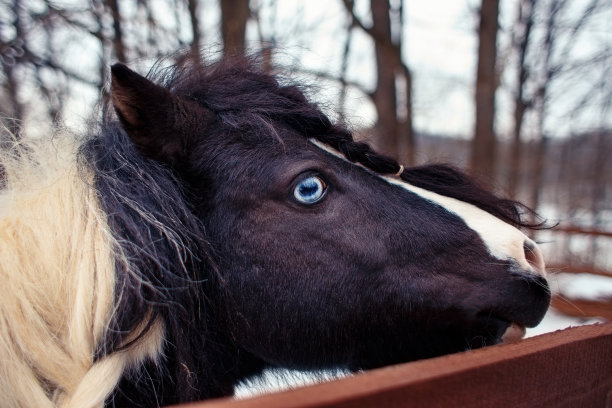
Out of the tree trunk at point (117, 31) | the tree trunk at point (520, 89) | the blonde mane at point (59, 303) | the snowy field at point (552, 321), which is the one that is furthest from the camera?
the tree trunk at point (520, 89)

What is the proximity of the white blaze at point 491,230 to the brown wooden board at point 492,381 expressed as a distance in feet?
0.94

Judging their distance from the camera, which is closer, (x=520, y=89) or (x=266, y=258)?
(x=266, y=258)

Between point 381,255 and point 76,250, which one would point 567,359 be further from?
point 76,250

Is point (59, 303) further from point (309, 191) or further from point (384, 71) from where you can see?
point (384, 71)

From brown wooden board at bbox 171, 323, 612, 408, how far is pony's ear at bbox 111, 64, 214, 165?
98cm

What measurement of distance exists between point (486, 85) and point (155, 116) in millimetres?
5348

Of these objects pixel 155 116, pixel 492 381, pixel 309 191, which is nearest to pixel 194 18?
pixel 155 116

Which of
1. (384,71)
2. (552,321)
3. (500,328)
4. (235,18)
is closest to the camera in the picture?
(500,328)

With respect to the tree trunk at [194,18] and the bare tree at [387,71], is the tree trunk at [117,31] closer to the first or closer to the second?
the tree trunk at [194,18]

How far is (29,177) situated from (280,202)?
2.76 ft

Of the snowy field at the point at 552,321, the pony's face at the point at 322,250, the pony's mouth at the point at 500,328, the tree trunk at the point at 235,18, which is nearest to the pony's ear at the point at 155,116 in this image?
the pony's face at the point at 322,250

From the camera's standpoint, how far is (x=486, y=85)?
5789 millimetres

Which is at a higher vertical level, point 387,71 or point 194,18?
point 194,18

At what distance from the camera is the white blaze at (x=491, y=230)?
1.35 m
